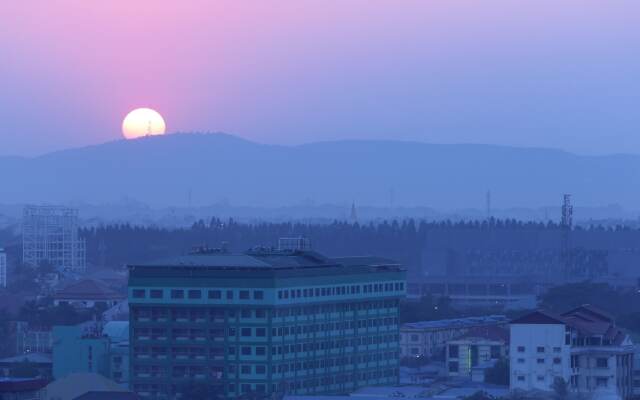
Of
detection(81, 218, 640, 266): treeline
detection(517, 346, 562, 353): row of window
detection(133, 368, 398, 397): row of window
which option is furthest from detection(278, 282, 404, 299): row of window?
detection(81, 218, 640, 266): treeline

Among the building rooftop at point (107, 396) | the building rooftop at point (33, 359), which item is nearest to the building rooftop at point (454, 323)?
the building rooftop at point (33, 359)

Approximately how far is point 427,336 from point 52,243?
36836mm

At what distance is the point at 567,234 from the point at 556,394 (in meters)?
42.6

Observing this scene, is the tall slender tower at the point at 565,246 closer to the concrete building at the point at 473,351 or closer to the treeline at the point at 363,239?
the treeline at the point at 363,239

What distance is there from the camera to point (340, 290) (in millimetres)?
33250

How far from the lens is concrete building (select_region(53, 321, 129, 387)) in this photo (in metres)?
34.0

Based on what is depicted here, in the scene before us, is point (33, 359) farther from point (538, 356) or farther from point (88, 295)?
point (88, 295)

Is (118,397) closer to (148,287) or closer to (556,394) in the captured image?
(148,287)

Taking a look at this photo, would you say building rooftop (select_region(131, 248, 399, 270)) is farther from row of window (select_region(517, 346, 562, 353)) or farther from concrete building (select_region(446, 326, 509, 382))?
row of window (select_region(517, 346, 562, 353))

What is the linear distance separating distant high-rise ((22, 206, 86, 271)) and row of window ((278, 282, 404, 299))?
3744 cm

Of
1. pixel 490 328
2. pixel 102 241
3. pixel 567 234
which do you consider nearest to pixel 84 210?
pixel 102 241

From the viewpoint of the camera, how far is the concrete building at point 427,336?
1590 inches

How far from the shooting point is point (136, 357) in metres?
31.5

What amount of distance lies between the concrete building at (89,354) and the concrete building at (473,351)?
19.5ft
